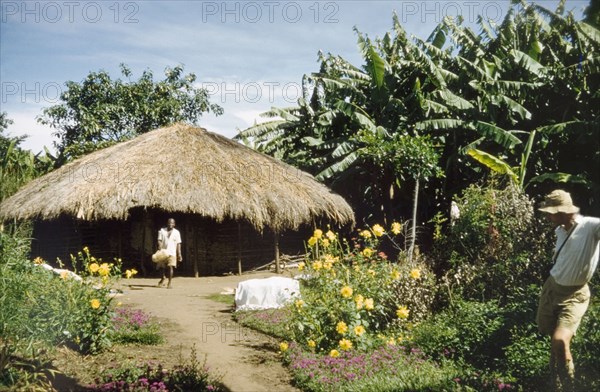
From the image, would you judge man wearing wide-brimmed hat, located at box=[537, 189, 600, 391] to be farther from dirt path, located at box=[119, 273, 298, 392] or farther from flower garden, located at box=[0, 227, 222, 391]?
flower garden, located at box=[0, 227, 222, 391]

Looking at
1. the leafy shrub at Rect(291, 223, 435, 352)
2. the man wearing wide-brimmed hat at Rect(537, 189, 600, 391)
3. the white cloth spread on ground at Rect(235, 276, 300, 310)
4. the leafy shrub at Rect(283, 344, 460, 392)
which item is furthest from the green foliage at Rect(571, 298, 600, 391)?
the white cloth spread on ground at Rect(235, 276, 300, 310)

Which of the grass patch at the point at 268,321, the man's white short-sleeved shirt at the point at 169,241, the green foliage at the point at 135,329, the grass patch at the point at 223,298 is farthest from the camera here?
the man's white short-sleeved shirt at the point at 169,241

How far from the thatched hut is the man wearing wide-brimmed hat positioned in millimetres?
9527

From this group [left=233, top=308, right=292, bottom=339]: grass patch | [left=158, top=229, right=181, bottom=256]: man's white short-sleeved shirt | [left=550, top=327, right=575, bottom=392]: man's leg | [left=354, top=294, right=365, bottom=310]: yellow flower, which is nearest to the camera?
[left=550, top=327, right=575, bottom=392]: man's leg

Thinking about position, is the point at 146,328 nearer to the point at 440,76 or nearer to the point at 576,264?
the point at 576,264

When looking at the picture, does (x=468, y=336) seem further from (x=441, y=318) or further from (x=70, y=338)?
(x=70, y=338)

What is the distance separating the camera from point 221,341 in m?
6.60

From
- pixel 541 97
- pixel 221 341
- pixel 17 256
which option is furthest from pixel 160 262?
pixel 541 97

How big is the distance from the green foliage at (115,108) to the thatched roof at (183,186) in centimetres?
614

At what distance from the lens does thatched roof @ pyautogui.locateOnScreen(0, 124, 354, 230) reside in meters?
13.1

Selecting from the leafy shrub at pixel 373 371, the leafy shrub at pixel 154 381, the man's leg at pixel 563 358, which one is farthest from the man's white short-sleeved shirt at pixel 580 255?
the leafy shrub at pixel 154 381

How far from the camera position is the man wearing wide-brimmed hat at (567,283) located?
13.7 ft

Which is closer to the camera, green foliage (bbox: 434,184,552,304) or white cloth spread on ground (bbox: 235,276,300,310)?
green foliage (bbox: 434,184,552,304)

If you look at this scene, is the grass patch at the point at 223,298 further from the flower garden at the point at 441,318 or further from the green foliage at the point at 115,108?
the green foliage at the point at 115,108
